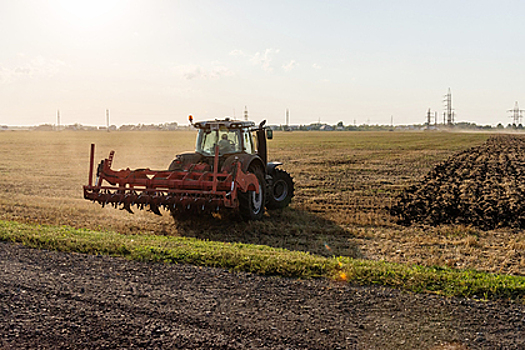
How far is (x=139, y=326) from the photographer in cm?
480

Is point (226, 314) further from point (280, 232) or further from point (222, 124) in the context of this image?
point (222, 124)

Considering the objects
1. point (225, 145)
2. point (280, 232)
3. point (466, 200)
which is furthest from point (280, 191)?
point (466, 200)

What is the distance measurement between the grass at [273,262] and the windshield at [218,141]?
266cm

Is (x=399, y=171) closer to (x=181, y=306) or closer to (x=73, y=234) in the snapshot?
(x=73, y=234)

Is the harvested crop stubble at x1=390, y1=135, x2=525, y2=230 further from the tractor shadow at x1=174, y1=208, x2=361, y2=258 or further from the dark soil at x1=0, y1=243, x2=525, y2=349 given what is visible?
the dark soil at x1=0, y1=243, x2=525, y2=349

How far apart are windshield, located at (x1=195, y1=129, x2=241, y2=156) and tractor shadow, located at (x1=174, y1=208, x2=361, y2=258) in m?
1.44

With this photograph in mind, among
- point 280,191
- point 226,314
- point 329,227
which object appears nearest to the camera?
point 226,314

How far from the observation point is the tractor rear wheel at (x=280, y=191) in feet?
41.2

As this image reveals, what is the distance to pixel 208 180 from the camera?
10078 millimetres

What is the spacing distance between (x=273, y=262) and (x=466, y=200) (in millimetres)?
8452

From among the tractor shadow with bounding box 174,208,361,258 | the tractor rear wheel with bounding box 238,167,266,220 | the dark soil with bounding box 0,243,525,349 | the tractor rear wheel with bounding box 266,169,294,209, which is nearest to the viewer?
the dark soil with bounding box 0,243,525,349

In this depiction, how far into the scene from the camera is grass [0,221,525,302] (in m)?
6.01

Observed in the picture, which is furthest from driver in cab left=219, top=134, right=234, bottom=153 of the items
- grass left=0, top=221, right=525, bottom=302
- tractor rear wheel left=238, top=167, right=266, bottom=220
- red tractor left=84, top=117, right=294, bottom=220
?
grass left=0, top=221, right=525, bottom=302

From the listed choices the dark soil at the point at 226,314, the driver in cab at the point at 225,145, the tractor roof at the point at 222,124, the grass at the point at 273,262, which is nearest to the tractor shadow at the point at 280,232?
the grass at the point at 273,262
